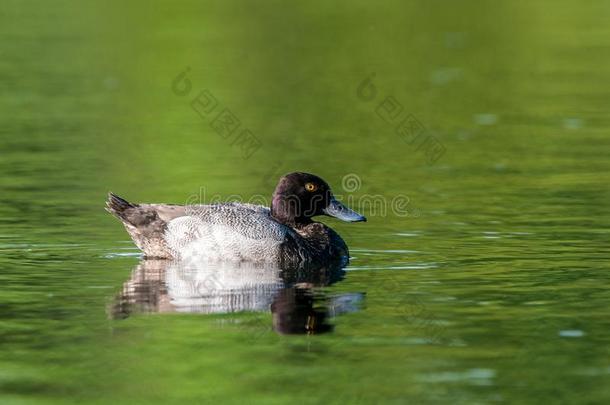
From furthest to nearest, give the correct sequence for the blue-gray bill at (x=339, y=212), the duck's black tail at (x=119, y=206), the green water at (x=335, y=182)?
the blue-gray bill at (x=339, y=212)
the duck's black tail at (x=119, y=206)
the green water at (x=335, y=182)

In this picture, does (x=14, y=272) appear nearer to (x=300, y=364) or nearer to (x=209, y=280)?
(x=209, y=280)

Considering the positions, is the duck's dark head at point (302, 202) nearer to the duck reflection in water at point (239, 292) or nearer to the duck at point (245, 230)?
the duck at point (245, 230)

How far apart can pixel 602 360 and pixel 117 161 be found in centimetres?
1287

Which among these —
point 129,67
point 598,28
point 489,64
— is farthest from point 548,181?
point 598,28

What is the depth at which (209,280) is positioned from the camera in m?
13.7

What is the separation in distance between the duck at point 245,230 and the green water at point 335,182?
1.34 feet

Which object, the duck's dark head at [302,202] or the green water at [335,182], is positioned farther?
the duck's dark head at [302,202]

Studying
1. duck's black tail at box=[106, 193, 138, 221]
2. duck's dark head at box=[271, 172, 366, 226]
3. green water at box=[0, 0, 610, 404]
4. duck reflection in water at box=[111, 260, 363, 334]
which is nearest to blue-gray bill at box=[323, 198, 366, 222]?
duck's dark head at box=[271, 172, 366, 226]

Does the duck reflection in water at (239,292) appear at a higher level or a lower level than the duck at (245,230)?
lower

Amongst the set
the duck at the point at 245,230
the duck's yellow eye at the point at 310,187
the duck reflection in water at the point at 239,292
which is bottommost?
the duck reflection in water at the point at 239,292

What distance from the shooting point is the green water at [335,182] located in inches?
398

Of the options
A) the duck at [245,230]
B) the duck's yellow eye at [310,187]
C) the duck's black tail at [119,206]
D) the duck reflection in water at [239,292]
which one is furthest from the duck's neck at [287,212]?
the duck's black tail at [119,206]

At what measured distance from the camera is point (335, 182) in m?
19.6

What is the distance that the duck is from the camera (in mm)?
14617
